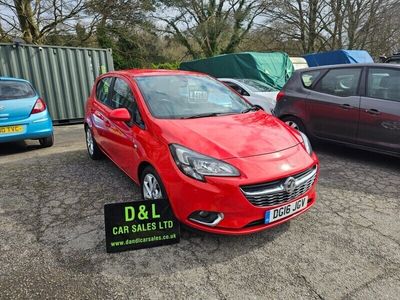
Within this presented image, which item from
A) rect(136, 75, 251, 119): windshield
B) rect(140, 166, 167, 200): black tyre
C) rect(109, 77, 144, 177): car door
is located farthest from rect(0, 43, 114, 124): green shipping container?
rect(140, 166, 167, 200): black tyre

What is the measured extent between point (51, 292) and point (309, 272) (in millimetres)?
1820

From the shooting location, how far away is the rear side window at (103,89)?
14.7 feet

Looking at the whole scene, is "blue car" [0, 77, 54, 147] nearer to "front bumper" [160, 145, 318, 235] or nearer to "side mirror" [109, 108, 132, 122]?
"side mirror" [109, 108, 132, 122]

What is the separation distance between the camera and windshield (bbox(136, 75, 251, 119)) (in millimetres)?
3330

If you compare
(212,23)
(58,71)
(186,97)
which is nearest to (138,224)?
(186,97)

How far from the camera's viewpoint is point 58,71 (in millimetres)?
9469

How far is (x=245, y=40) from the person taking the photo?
993 inches

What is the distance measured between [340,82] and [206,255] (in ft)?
12.4

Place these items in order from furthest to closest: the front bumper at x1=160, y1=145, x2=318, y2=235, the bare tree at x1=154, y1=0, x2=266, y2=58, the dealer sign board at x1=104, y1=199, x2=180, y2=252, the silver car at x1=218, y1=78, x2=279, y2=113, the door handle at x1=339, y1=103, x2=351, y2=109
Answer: the bare tree at x1=154, y1=0, x2=266, y2=58
the silver car at x1=218, y1=78, x2=279, y2=113
the door handle at x1=339, y1=103, x2=351, y2=109
the dealer sign board at x1=104, y1=199, x2=180, y2=252
the front bumper at x1=160, y1=145, x2=318, y2=235

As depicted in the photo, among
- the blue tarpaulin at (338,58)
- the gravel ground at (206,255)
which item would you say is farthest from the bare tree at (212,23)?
the gravel ground at (206,255)

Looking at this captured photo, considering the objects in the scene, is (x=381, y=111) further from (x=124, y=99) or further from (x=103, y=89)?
(x=103, y=89)

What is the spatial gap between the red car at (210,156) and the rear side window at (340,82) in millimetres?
2059

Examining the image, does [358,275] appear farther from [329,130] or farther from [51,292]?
[329,130]

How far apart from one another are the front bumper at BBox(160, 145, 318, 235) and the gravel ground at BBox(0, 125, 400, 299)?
0.25 meters
